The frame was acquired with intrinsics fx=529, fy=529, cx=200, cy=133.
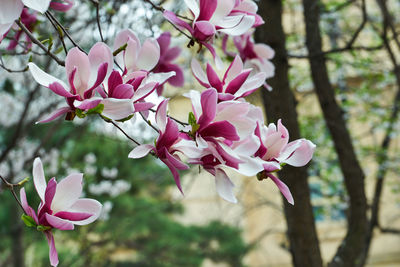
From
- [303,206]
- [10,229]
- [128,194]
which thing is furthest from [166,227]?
[303,206]

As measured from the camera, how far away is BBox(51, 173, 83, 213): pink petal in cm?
64

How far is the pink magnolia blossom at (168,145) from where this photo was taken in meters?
0.64

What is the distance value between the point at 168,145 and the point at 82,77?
0.13 meters

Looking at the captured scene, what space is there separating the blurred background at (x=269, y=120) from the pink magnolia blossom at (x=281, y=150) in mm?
338

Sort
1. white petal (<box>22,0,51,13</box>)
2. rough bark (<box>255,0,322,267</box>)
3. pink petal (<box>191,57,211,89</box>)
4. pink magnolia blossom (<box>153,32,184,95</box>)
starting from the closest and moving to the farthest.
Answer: white petal (<box>22,0,51,13</box>) → pink petal (<box>191,57,211,89</box>) → pink magnolia blossom (<box>153,32,184,95</box>) → rough bark (<box>255,0,322,267</box>)

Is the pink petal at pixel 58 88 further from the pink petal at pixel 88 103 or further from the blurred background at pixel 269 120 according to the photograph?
the blurred background at pixel 269 120

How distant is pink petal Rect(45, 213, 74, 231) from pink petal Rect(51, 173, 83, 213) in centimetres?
3

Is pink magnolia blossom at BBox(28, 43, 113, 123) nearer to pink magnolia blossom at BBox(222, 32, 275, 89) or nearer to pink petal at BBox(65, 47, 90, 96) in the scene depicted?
pink petal at BBox(65, 47, 90, 96)

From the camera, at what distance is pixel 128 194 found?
203 inches

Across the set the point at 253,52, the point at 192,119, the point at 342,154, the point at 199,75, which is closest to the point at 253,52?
the point at 253,52

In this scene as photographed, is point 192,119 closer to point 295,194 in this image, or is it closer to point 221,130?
point 221,130

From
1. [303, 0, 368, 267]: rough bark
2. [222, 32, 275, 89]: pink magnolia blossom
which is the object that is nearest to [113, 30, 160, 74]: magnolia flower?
[222, 32, 275, 89]: pink magnolia blossom

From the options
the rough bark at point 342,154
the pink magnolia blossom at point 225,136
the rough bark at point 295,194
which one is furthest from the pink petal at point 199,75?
the rough bark at point 342,154

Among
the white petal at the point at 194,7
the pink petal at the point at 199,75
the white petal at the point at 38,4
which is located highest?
the white petal at the point at 194,7
